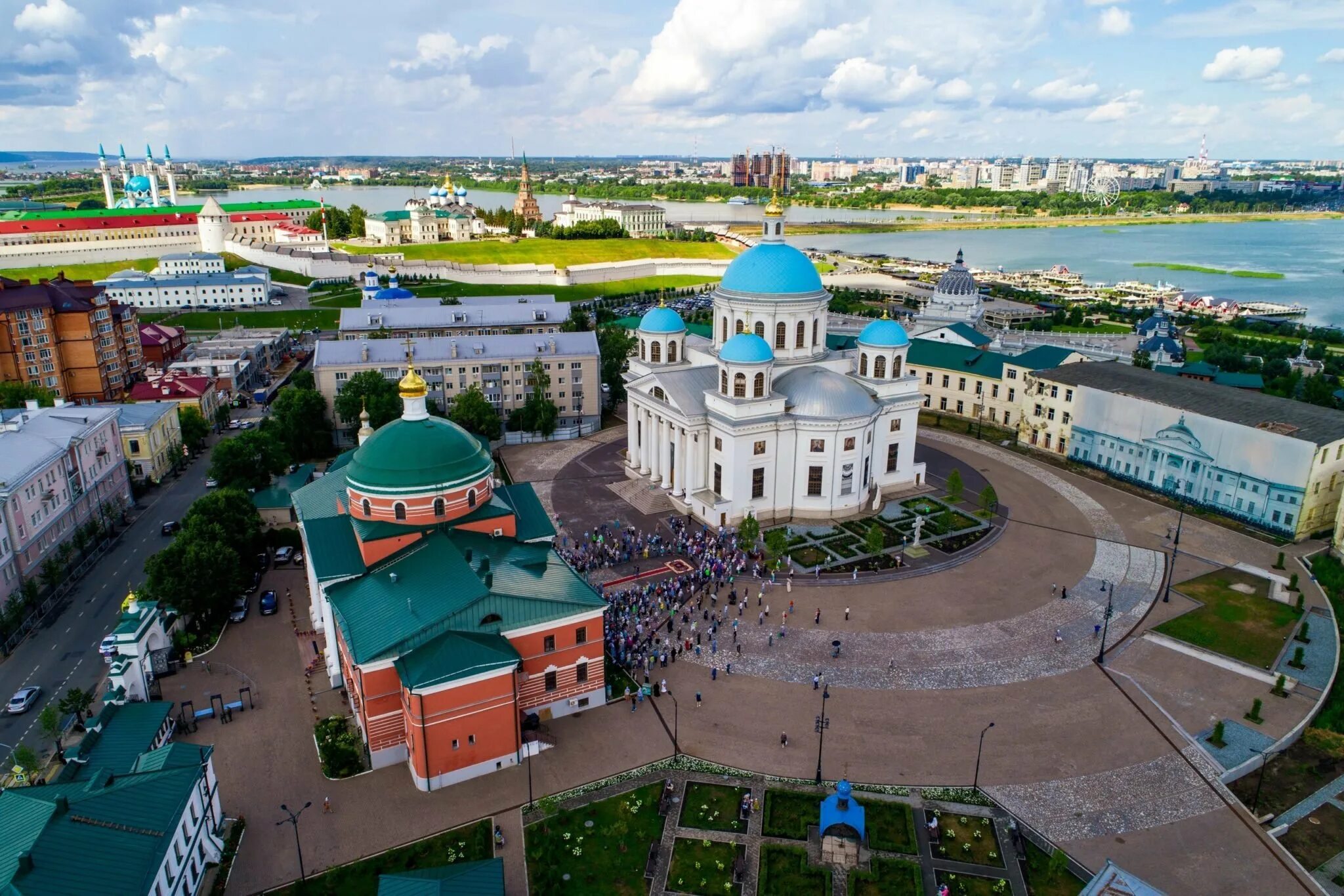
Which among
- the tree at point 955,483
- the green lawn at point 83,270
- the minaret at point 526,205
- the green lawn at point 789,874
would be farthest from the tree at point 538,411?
the minaret at point 526,205

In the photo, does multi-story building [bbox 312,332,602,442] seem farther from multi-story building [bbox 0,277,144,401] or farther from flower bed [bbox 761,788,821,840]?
flower bed [bbox 761,788,821,840]

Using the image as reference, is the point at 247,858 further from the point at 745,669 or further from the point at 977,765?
the point at 977,765

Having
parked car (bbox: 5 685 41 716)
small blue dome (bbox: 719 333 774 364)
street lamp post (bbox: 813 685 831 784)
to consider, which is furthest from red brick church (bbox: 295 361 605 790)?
small blue dome (bbox: 719 333 774 364)

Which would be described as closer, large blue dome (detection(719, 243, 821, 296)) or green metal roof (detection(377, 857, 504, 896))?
green metal roof (detection(377, 857, 504, 896))

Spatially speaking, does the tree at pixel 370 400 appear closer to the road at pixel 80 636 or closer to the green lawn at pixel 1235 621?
the road at pixel 80 636

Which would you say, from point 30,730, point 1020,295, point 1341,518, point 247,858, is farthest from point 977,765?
point 1020,295

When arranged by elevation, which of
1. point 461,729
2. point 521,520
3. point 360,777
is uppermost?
point 521,520

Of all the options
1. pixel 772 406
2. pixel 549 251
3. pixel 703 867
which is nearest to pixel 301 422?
pixel 772 406
